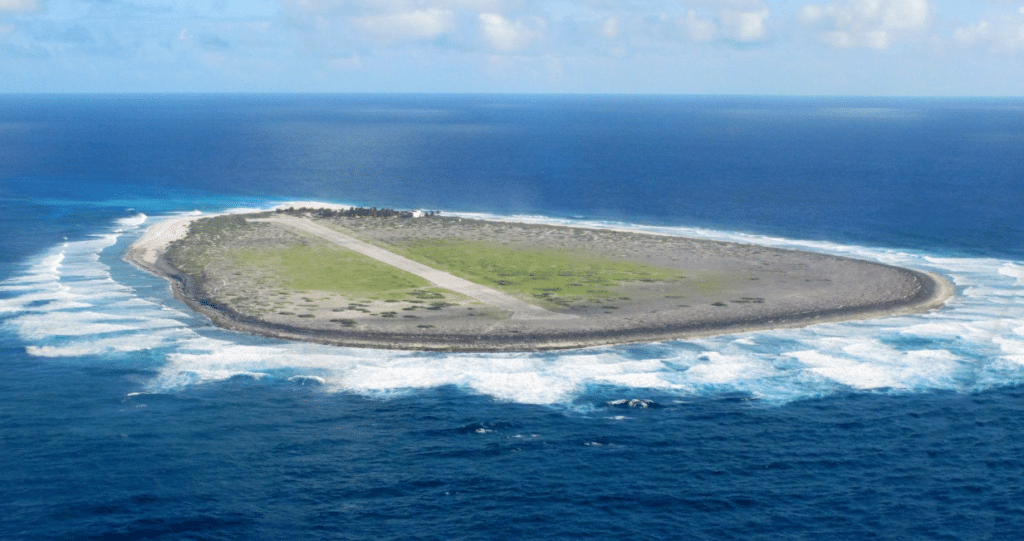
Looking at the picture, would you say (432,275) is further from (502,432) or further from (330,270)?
(502,432)

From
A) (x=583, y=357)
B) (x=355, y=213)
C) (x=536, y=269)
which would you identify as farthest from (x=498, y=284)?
(x=355, y=213)

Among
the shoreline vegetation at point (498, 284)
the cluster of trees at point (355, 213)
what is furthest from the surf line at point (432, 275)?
the cluster of trees at point (355, 213)

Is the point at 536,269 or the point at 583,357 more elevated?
the point at 536,269

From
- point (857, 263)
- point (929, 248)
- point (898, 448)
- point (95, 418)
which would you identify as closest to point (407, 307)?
point (95, 418)

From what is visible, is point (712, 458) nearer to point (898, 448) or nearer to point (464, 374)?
point (898, 448)

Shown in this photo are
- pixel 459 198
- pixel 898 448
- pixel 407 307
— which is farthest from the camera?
pixel 459 198

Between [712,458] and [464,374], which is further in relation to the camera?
[464,374]

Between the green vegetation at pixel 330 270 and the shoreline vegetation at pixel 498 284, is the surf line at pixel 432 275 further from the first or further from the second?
the green vegetation at pixel 330 270

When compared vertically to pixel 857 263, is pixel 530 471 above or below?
below
